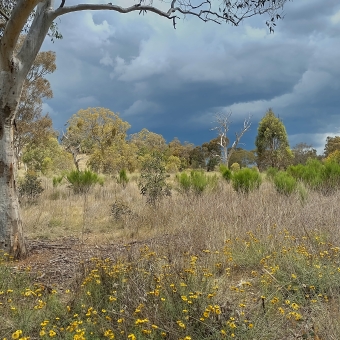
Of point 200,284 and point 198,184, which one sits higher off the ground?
point 198,184

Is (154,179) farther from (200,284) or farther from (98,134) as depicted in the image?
(98,134)

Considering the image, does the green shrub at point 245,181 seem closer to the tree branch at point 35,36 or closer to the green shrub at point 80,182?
the green shrub at point 80,182

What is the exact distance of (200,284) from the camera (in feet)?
10.1

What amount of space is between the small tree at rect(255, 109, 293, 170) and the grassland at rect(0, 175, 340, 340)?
21.2m

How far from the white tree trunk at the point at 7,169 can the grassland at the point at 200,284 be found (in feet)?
1.54

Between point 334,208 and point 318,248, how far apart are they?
7.74 ft

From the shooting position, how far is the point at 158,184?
953 cm

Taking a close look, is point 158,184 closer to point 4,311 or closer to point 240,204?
point 240,204

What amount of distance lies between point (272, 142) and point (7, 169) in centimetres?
2513

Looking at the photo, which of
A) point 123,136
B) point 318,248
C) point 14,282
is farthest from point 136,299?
point 123,136

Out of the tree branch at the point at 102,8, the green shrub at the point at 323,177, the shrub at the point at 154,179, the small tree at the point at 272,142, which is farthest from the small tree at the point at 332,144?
the tree branch at the point at 102,8

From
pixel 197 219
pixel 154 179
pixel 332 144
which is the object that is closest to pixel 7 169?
pixel 197 219

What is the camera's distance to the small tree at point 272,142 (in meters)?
27.3

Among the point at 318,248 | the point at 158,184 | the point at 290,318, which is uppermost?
the point at 158,184
